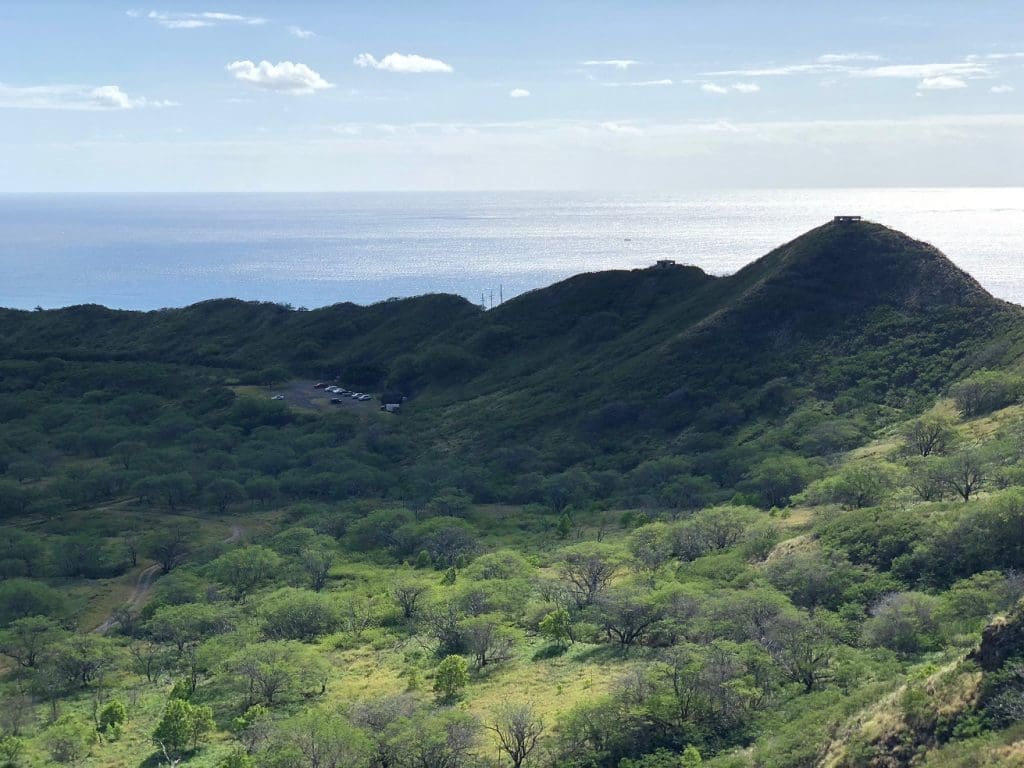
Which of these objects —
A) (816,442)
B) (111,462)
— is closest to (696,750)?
(816,442)

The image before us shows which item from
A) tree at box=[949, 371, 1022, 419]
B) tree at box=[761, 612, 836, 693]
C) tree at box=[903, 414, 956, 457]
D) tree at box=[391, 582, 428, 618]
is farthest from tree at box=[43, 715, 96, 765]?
tree at box=[949, 371, 1022, 419]

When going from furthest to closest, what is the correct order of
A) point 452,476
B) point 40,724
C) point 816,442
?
point 452,476
point 816,442
point 40,724

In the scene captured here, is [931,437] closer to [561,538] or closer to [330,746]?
[561,538]

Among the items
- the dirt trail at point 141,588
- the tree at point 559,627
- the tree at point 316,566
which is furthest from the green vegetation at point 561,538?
the tree at point 559,627

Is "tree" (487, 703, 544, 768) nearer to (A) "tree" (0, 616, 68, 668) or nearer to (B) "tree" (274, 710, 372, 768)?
(B) "tree" (274, 710, 372, 768)

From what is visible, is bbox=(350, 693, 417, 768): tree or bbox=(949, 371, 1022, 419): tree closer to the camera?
bbox=(350, 693, 417, 768): tree

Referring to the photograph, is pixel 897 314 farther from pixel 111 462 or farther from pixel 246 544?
pixel 111 462

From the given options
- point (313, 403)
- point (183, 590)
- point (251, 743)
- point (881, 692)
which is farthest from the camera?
point (313, 403)
